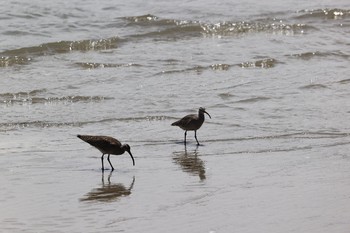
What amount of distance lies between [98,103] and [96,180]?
464 cm

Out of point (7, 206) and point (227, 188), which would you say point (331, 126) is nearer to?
point (227, 188)

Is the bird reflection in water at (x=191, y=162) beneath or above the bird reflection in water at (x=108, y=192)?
beneath

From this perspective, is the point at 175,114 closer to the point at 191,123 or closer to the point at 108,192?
the point at 191,123

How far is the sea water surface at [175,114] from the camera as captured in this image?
7777 millimetres

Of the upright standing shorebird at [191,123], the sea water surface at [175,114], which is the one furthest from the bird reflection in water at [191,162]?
the upright standing shorebird at [191,123]

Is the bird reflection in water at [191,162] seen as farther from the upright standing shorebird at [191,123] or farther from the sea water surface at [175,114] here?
Answer: the upright standing shorebird at [191,123]

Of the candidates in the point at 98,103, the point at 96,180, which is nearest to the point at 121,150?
the point at 96,180

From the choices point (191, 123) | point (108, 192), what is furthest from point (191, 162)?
point (108, 192)

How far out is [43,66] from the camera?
16906 mm

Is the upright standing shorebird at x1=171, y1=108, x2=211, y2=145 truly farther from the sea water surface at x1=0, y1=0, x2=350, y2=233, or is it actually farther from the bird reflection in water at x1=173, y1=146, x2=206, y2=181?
the bird reflection in water at x1=173, y1=146, x2=206, y2=181

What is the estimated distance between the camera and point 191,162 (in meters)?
9.96

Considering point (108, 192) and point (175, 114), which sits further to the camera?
point (175, 114)

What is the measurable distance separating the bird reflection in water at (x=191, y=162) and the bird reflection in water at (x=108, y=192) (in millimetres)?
694

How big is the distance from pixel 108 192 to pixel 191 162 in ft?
5.28
